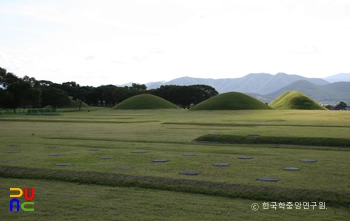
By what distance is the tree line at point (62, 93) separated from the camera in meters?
72.7

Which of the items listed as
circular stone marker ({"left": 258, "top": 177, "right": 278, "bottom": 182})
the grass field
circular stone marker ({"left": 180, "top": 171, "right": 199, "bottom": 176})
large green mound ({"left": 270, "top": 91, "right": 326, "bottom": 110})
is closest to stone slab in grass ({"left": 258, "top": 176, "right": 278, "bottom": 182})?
circular stone marker ({"left": 258, "top": 177, "right": 278, "bottom": 182})

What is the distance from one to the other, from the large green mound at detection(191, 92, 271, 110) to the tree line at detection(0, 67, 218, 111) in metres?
21.4

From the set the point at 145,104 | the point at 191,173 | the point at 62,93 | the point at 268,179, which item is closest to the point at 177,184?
the point at 191,173

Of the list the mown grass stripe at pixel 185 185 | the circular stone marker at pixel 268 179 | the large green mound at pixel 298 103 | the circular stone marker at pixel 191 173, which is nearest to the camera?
the mown grass stripe at pixel 185 185

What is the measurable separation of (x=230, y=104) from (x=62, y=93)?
4686cm

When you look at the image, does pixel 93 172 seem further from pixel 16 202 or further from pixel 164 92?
pixel 164 92

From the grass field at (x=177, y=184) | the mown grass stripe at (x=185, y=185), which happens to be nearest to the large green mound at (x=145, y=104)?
the grass field at (x=177, y=184)

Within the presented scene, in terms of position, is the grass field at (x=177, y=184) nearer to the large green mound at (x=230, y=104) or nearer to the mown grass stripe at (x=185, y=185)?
the mown grass stripe at (x=185, y=185)

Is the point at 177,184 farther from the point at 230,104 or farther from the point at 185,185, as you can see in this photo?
the point at 230,104

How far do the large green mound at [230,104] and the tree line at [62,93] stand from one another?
21.4 metres

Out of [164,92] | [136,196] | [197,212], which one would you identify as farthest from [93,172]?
[164,92]

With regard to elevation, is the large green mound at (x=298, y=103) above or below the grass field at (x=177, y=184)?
above

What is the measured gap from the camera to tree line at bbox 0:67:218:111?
72.7 metres

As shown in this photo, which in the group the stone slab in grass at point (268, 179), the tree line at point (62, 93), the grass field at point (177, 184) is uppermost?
the tree line at point (62, 93)
